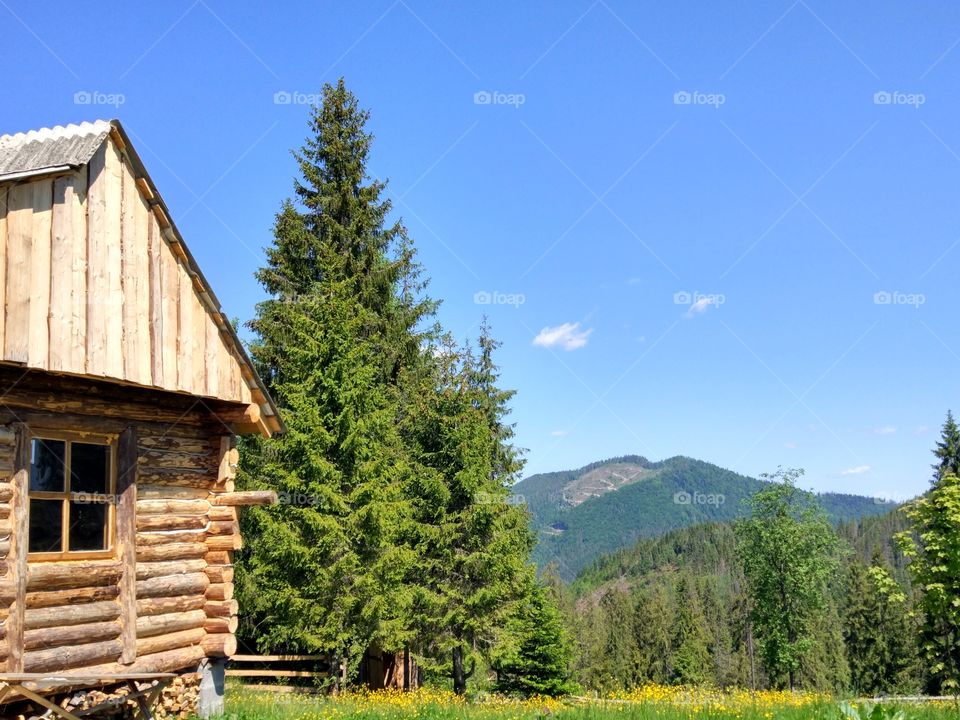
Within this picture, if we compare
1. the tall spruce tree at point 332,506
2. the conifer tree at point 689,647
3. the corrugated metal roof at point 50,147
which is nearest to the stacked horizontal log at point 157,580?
the corrugated metal roof at point 50,147

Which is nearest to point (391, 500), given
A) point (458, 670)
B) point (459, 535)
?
point (459, 535)

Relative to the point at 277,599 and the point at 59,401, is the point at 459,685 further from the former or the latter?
the point at 59,401

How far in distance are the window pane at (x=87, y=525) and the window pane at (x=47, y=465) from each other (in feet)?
1.38

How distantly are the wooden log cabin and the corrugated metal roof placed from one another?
0.12ft

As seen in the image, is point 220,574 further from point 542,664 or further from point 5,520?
point 542,664

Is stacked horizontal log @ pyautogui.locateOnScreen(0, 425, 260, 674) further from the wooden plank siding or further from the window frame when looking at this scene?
the wooden plank siding

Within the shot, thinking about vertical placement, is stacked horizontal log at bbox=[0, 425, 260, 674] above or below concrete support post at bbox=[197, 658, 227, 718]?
above

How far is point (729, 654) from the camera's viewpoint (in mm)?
112125

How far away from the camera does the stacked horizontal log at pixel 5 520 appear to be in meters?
9.69

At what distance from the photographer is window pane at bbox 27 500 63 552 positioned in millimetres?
10500

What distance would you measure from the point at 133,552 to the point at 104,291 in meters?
3.78

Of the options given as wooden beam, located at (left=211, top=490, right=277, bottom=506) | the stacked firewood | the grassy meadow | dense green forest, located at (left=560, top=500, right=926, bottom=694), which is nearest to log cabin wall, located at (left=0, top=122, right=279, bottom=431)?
wooden beam, located at (left=211, top=490, right=277, bottom=506)

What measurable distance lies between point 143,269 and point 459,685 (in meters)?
19.5

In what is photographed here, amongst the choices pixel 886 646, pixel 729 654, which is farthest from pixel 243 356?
pixel 729 654
